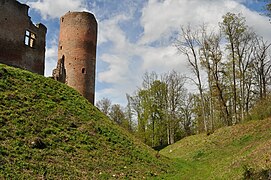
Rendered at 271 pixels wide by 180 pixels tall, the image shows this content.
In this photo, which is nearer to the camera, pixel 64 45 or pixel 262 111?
pixel 262 111

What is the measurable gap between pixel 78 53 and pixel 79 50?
0.27 meters

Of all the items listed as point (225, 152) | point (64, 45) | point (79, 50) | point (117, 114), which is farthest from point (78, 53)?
point (117, 114)

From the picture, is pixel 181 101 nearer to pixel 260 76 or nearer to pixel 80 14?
pixel 260 76

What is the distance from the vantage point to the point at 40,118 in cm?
1512

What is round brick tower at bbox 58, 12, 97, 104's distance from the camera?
1048 inches

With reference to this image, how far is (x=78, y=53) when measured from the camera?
26.9 metres

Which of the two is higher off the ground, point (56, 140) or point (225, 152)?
point (56, 140)

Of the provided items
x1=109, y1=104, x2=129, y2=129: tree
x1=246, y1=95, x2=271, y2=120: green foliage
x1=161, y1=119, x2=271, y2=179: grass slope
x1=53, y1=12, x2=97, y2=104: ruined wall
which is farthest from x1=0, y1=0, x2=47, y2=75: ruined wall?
x1=109, y1=104, x2=129, y2=129: tree

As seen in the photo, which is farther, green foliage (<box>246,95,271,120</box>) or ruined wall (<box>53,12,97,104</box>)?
ruined wall (<box>53,12,97,104</box>)

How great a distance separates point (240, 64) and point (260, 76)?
468 centimetres

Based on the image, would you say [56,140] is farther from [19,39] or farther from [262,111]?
[262,111]

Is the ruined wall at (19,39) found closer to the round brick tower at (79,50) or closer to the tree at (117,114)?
the round brick tower at (79,50)

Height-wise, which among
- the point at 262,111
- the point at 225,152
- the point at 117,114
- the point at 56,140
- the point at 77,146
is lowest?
the point at 225,152

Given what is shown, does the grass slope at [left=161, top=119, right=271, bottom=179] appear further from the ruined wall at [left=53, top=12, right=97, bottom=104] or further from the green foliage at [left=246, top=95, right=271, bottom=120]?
the ruined wall at [left=53, top=12, right=97, bottom=104]
